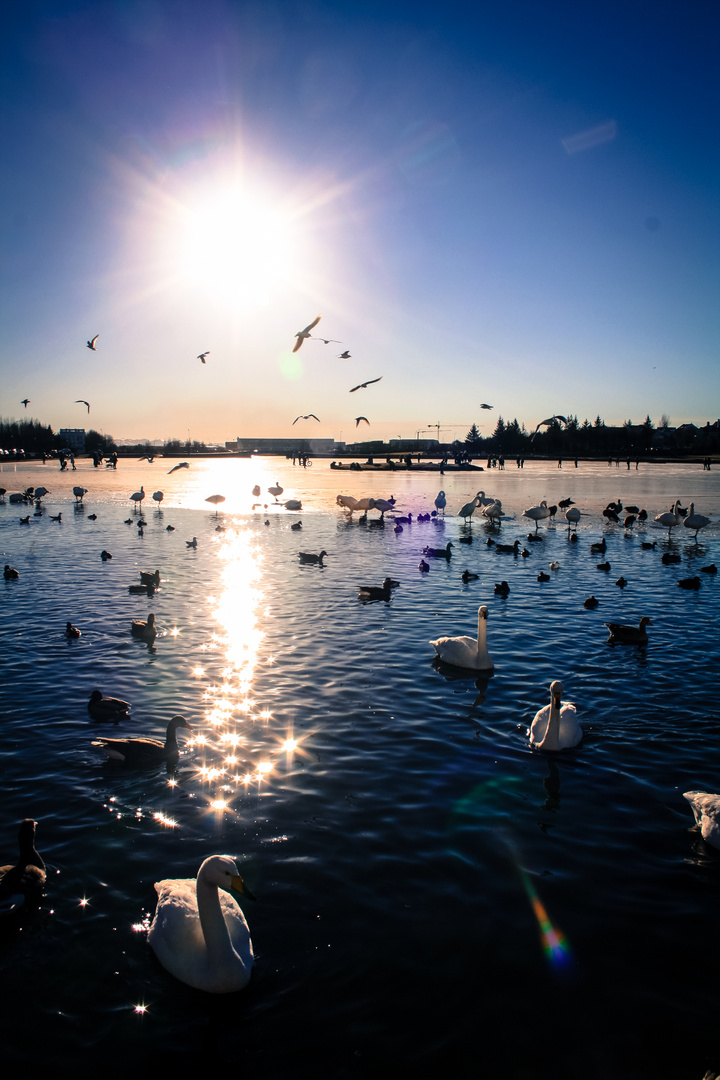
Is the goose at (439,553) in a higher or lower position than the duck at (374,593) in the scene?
higher

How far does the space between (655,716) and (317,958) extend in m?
6.85

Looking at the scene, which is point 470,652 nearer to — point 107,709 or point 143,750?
point 143,750

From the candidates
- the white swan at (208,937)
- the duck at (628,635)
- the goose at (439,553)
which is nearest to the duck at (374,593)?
the duck at (628,635)

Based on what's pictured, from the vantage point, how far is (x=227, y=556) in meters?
25.0

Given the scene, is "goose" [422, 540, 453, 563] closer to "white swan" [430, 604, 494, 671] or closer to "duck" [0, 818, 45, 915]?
"white swan" [430, 604, 494, 671]

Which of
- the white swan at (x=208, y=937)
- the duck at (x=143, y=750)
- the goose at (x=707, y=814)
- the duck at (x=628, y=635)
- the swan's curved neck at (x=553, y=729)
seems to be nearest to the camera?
the white swan at (x=208, y=937)

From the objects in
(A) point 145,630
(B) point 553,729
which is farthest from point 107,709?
(B) point 553,729

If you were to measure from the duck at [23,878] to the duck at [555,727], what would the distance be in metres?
6.12

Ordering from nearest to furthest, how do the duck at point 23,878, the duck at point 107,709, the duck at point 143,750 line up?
1. the duck at point 23,878
2. the duck at point 143,750
3. the duck at point 107,709

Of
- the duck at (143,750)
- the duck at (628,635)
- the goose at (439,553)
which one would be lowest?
the duck at (143,750)

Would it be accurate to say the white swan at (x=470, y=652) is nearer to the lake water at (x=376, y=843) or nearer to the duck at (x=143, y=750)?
the lake water at (x=376, y=843)

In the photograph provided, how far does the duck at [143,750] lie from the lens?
852 cm

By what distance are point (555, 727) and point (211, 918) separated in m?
5.31

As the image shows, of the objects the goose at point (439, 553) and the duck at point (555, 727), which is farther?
the goose at point (439, 553)
